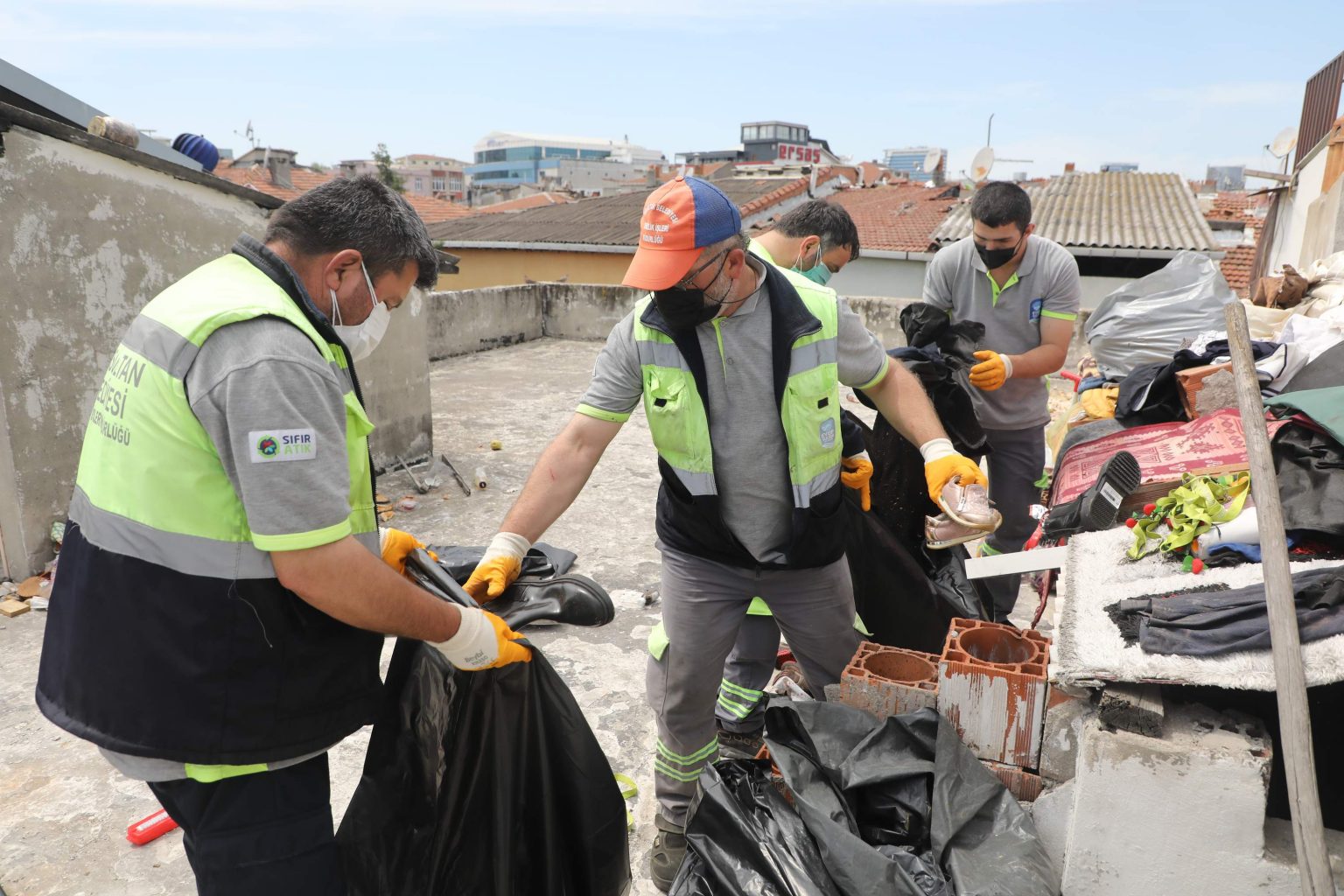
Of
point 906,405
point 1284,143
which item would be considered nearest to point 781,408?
point 906,405

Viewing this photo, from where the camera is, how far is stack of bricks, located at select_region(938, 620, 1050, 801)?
1.75 metres

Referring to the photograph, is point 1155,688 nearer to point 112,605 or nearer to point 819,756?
point 819,756

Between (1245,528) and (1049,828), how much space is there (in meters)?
0.75

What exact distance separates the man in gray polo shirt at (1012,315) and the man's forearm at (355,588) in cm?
248

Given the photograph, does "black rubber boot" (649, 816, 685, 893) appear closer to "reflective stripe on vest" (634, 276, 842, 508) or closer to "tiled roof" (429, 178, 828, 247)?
"reflective stripe on vest" (634, 276, 842, 508)

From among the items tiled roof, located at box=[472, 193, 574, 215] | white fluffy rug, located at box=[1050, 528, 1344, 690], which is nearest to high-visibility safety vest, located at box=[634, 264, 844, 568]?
white fluffy rug, located at box=[1050, 528, 1344, 690]

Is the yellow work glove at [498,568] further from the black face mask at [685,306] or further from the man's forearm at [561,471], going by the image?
the black face mask at [685,306]

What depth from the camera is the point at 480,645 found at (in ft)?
5.38

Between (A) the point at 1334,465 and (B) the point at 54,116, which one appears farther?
(B) the point at 54,116

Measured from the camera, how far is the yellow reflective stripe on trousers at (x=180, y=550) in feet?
4.57

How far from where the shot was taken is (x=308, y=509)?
1354 millimetres

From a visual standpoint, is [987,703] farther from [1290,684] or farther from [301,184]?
[301,184]

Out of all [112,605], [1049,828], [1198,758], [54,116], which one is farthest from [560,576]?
[54,116]

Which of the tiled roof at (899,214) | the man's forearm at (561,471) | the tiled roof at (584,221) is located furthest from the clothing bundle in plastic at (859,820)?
the tiled roof at (584,221)
